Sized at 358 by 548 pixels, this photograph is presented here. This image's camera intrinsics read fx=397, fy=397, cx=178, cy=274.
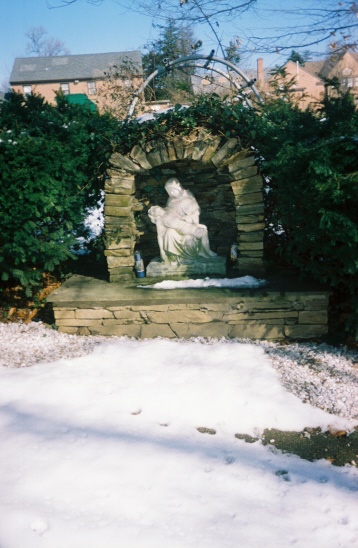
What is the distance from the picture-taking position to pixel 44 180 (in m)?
4.01

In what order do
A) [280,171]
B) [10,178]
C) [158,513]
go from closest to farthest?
[158,513] < [280,171] < [10,178]

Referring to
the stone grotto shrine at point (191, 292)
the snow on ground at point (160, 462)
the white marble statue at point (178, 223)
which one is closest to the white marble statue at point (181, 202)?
the white marble statue at point (178, 223)

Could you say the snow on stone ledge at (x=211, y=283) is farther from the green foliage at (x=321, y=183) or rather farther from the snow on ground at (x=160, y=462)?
the snow on ground at (x=160, y=462)

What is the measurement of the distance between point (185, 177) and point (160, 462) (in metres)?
3.68

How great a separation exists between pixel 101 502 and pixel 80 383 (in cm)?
126

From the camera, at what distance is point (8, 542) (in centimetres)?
179

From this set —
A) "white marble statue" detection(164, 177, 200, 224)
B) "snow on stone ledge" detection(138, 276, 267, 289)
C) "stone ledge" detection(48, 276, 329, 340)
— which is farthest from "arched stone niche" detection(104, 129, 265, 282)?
"stone ledge" detection(48, 276, 329, 340)

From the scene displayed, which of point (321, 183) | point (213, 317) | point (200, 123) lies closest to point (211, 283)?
point (213, 317)

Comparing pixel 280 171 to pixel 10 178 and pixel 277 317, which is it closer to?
pixel 277 317

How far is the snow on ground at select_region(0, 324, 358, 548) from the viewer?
190cm

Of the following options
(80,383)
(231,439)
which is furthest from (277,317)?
(80,383)

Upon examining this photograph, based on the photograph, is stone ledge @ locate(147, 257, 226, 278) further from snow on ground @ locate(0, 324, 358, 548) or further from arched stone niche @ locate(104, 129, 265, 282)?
snow on ground @ locate(0, 324, 358, 548)

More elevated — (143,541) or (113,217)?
(113,217)

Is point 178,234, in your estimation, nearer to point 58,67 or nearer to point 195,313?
point 195,313
